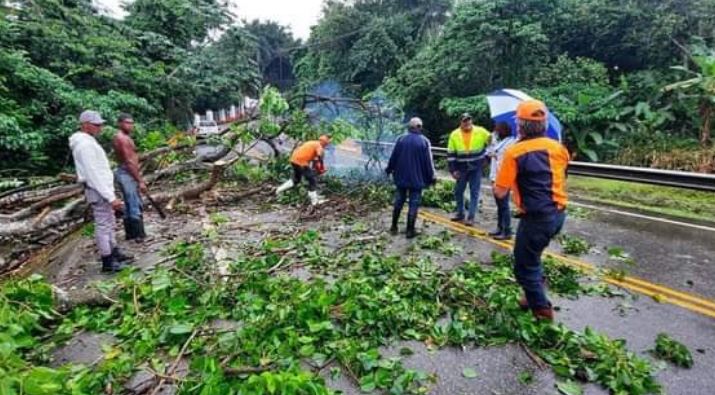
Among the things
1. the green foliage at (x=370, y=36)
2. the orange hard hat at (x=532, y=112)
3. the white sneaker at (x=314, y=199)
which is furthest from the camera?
the green foliage at (x=370, y=36)

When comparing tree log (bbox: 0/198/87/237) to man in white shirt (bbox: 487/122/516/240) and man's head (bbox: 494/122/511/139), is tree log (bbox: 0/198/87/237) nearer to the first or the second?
man in white shirt (bbox: 487/122/516/240)

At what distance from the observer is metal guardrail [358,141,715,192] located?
321 inches

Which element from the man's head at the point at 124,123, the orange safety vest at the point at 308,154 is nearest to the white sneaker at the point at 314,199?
the orange safety vest at the point at 308,154

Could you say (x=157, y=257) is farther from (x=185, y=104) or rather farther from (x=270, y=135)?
(x=185, y=104)

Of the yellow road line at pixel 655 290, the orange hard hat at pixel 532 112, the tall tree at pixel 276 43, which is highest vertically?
the tall tree at pixel 276 43

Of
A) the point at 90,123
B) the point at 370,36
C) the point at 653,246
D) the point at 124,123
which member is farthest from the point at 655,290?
the point at 370,36

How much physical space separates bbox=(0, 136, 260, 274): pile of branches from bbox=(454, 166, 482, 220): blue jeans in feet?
16.8

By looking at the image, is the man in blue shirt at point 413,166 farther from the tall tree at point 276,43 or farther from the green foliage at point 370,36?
the tall tree at point 276,43

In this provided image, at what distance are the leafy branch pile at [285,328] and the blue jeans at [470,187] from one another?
2.12 metres

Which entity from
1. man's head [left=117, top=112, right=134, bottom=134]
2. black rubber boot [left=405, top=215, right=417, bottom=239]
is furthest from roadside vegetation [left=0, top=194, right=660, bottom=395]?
man's head [left=117, top=112, right=134, bottom=134]

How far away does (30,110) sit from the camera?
32.4 feet

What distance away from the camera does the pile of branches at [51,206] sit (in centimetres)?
634

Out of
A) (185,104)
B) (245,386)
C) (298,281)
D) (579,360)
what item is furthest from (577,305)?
(185,104)

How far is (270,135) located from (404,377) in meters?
8.21
